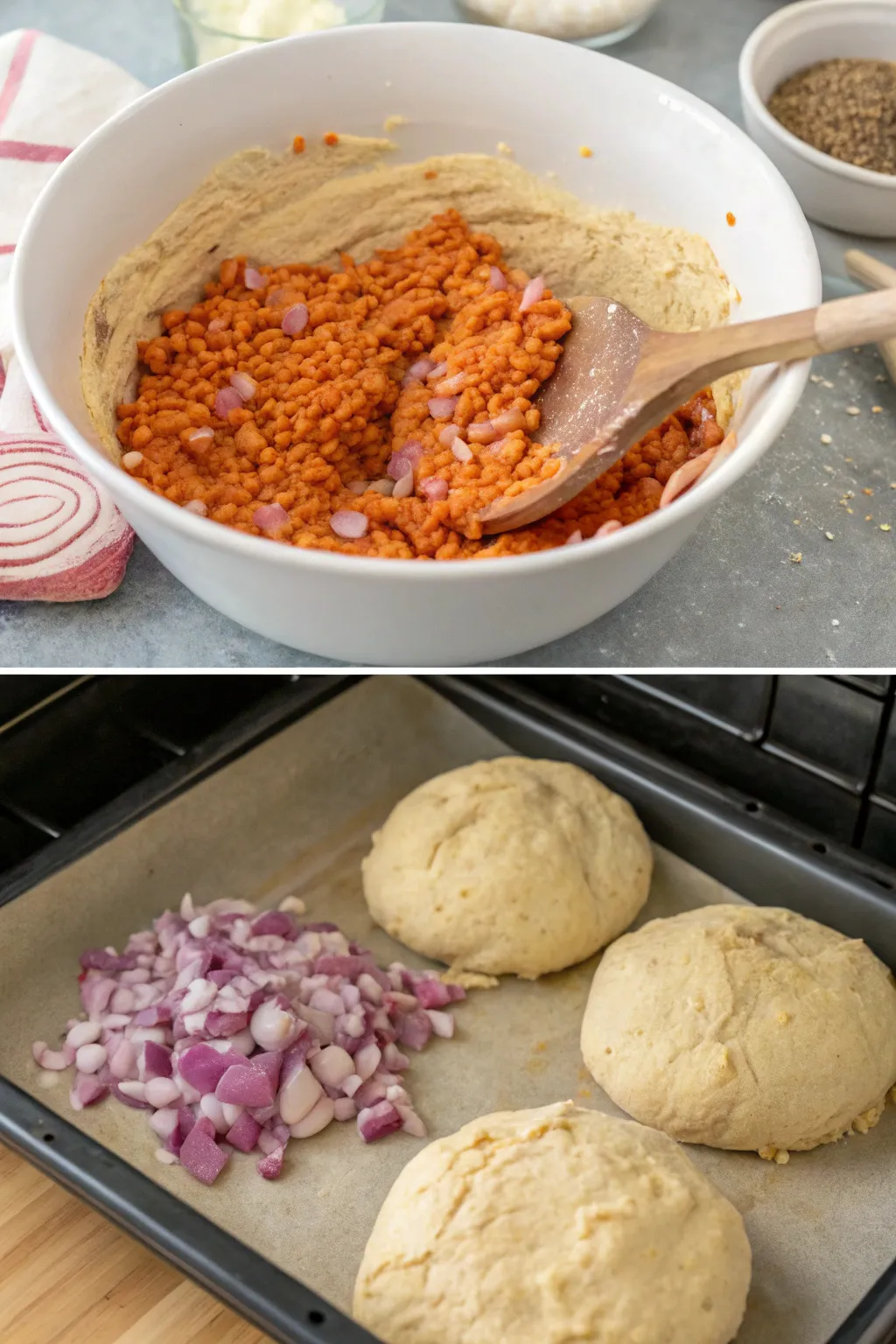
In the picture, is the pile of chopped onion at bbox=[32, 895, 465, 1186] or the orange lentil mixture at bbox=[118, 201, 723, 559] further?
the pile of chopped onion at bbox=[32, 895, 465, 1186]

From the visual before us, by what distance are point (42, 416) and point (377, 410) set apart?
17 centimetres

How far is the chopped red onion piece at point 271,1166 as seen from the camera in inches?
37.6

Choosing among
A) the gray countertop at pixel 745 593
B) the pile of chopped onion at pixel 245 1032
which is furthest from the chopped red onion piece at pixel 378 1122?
the gray countertop at pixel 745 593

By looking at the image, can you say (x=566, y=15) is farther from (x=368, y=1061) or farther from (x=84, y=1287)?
(x=84, y=1287)

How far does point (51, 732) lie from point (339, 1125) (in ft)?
1.39

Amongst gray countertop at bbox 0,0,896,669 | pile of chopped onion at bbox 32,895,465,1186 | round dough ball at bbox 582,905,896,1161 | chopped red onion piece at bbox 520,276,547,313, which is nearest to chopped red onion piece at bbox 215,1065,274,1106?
pile of chopped onion at bbox 32,895,465,1186

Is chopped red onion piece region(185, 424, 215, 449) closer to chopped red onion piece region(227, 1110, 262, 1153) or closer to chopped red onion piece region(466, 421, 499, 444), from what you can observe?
chopped red onion piece region(466, 421, 499, 444)

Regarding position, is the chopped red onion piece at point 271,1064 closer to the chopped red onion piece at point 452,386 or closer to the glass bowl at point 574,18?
the chopped red onion piece at point 452,386

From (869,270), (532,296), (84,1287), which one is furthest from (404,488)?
(84,1287)

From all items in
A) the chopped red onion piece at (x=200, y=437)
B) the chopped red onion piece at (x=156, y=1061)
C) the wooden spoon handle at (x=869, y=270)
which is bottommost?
the chopped red onion piece at (x=156, y=1061)

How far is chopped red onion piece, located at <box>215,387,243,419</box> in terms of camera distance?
66 cm

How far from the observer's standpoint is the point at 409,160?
75 centimetres

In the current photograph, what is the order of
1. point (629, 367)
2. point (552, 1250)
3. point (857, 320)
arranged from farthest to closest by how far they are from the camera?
point (552, 1250) → point (629, 367) → point (857, 320)

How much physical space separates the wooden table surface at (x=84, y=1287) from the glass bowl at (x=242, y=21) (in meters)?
0.76
